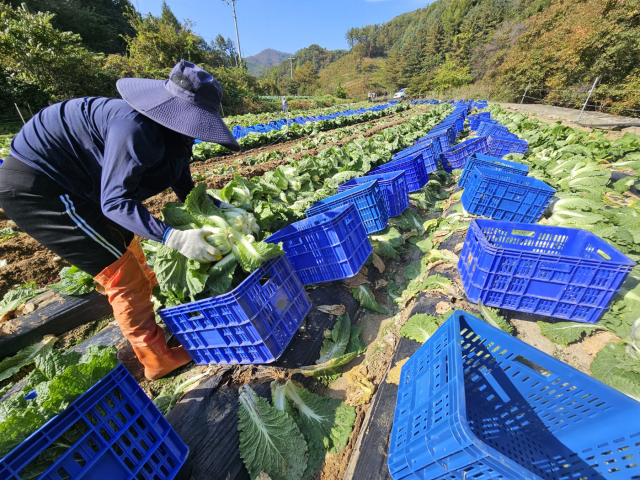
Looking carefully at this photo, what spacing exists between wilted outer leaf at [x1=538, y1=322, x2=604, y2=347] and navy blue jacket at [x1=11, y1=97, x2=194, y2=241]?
379 cm

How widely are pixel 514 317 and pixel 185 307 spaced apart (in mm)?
3458

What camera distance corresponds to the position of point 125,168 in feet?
6.06

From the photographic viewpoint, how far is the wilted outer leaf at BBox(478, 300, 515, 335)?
8.83ft

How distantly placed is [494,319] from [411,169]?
391 cm

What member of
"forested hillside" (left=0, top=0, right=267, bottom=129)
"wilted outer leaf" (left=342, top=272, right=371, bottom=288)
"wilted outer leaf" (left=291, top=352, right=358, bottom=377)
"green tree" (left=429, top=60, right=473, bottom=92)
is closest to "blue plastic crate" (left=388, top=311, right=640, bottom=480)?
"wilted outer leaf" (left=291, top=352, right=358, bottom=377)

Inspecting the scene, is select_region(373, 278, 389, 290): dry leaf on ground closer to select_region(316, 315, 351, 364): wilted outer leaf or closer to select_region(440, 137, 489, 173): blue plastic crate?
select_region(316, 315, 351, 364): wilted outer leaf

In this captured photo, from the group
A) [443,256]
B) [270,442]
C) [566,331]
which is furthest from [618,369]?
[270,442]

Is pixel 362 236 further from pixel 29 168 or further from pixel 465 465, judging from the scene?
pixel 29 168

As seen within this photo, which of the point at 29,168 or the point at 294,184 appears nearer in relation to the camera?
the point at 29,168

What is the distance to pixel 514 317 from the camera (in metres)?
3.03

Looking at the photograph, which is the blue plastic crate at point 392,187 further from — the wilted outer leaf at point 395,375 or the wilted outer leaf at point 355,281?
the wilted outer leaf at point 395,375

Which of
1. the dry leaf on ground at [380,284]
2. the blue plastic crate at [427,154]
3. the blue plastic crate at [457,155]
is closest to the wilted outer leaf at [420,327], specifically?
the dry leaf on ground at [380,284]

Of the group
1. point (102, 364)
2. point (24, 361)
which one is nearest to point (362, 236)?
point (102, 364)

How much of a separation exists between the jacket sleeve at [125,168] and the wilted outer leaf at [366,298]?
7.90 ft
